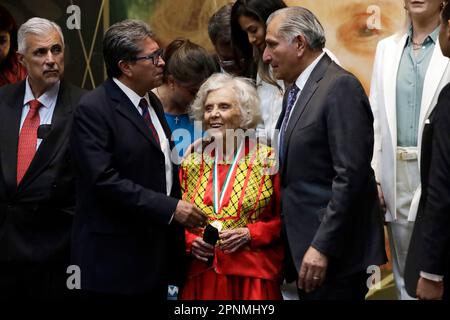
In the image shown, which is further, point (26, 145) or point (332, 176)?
point (26, 145)

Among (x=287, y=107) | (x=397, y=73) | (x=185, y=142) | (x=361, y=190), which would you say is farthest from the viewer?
(x=185, y=142)

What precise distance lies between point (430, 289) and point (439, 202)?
0.39 meters

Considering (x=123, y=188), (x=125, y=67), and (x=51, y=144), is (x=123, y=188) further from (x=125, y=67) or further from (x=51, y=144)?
(x=51, y=144)

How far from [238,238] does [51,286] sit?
1196 mm

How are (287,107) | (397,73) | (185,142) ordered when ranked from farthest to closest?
(185,142) < (397,73) < (287,107)

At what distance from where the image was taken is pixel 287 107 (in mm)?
5090

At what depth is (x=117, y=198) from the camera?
16.1 ft

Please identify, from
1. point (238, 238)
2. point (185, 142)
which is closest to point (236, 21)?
point (185, 142)

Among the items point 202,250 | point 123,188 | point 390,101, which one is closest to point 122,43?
point 123,188

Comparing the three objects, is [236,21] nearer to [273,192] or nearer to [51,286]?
[273,192]

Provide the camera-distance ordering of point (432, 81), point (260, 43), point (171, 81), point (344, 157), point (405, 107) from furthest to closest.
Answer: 1. point (171, 81)
2. point (260, 43)
3. point (405, 107)
4. point (432, 81)
5. point (344, 157)

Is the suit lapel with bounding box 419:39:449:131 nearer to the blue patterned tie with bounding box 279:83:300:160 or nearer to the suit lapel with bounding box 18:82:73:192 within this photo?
the blue patterned tie with bounding box 279:83:300:160

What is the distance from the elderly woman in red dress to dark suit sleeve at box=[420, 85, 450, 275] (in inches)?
43.6

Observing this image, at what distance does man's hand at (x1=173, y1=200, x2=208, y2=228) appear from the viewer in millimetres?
4941
